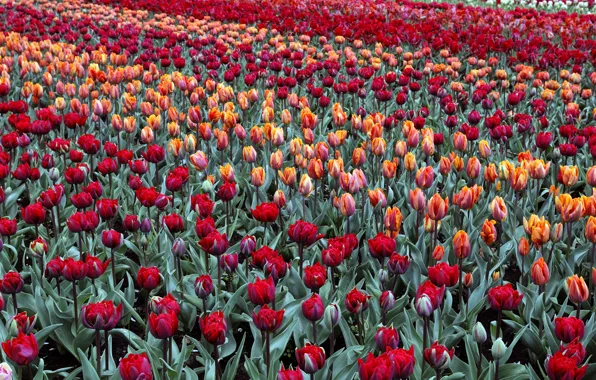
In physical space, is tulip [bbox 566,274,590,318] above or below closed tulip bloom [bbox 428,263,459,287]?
below

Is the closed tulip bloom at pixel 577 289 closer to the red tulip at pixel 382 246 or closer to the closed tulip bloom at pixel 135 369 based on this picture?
the red tulip at pixel 382 246

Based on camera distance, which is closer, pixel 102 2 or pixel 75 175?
pixel 75 175

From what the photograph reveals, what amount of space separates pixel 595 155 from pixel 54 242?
3.54 m

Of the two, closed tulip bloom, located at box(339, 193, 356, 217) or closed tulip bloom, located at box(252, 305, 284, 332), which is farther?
closed tulip bloom, located at box(339, 193, 356, 217)

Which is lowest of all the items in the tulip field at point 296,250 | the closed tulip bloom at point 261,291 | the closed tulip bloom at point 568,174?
the tulip field at point 296,250

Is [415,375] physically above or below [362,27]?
below

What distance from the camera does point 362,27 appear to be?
10.5m

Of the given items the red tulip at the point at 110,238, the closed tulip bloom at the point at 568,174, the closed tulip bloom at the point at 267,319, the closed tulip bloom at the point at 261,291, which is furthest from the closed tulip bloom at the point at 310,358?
the closed tulip bloom at the point at 568,174

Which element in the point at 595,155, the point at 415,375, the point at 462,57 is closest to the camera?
the point at 415,375

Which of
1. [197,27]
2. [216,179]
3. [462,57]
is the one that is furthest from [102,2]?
[216,179]

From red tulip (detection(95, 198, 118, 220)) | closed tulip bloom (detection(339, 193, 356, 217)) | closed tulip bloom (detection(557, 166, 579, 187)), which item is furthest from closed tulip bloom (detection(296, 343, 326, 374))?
closed tulip bloom (detection(557, 166, 579, 187))

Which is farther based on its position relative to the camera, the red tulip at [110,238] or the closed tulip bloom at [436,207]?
the closed tulip bloom at [436,207]

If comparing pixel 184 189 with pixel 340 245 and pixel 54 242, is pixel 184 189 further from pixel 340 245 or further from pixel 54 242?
pixel 340 245

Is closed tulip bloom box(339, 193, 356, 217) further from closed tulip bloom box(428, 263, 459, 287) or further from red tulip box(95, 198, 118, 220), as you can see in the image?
red tulip box(95, 198, 118, 220)
